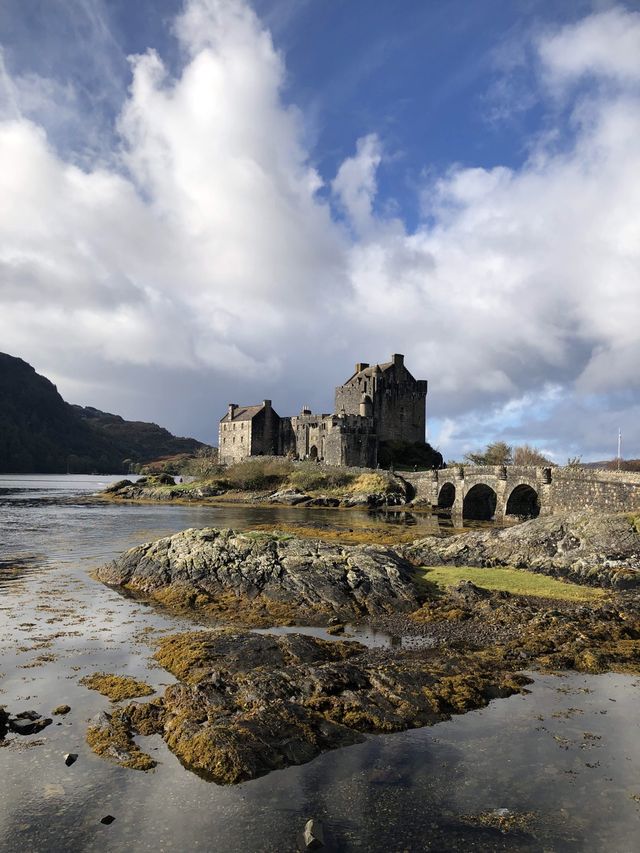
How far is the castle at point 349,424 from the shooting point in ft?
284

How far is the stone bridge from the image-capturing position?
1512 inches

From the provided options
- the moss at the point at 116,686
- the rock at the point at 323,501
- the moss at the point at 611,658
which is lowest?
the moss at the point at 116,686

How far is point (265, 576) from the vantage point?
2055 cm

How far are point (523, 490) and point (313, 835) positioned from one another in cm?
4808

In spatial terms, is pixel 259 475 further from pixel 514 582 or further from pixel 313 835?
pixel 313 835

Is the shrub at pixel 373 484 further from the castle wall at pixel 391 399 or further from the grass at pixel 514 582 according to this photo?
the grass at pixel 514 582

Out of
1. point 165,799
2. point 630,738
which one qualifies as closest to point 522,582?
point 630,738

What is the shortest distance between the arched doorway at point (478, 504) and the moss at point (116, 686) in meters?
48.4

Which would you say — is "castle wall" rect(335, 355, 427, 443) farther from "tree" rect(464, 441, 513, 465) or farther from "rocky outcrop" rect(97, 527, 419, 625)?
"rocky outcrop" rect(97, 527, 419, 625)

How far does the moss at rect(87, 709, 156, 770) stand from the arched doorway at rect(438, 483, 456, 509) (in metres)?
57.6

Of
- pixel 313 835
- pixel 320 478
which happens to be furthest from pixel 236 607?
pixel 320 478

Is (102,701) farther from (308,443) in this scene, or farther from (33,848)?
(308,443)

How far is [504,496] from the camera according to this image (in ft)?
170

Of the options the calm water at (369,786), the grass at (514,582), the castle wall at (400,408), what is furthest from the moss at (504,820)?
the castle wall at (400,408)
